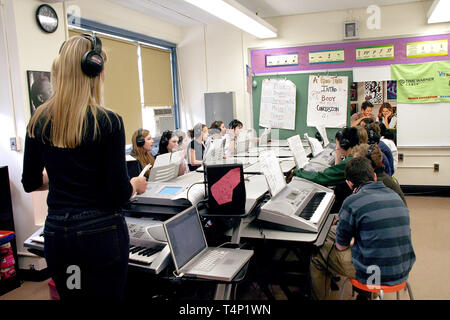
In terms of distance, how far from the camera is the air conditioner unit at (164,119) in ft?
21.4

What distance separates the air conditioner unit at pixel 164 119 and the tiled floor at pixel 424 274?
350 centimetres

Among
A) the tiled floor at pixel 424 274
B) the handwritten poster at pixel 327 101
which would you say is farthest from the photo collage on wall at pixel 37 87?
the handwritten poster at pixel 327 101

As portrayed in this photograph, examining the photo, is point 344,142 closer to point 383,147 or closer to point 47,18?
point 383,147

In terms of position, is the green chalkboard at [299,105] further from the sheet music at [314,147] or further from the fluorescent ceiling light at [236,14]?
the sheet music at [314,147]

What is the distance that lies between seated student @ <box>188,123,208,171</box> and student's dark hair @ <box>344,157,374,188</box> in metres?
3.03

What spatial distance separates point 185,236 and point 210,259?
0.17m

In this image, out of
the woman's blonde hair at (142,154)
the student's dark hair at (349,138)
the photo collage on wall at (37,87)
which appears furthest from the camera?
the woman's blonde hair at (142,154)

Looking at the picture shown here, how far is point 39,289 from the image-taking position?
3.37m

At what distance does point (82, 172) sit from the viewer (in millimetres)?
1375

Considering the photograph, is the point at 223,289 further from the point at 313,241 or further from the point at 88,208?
the point at 88,208

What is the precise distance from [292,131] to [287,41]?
1521 mm

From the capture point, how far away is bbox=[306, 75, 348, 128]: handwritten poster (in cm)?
656

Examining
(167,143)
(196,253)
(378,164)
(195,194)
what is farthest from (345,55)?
(196,253)
